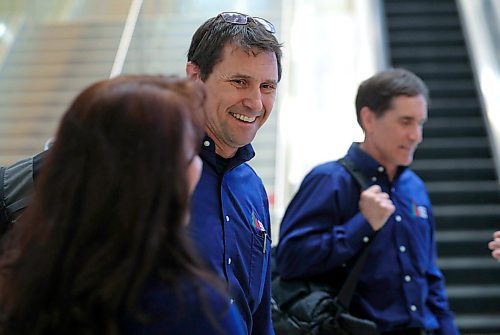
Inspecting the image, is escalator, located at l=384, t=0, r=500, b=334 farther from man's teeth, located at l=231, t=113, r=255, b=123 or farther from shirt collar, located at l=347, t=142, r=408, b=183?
man's teeth, located at l=231, t=113, r=255, b=123

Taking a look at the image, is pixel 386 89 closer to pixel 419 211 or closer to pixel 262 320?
pixel 419 211

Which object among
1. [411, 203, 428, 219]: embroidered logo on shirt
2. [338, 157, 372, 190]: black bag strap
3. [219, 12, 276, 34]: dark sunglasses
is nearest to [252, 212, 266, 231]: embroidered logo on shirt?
[219, 12, 276, 34]: dark sunglasses

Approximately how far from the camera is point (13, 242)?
3.90 feet

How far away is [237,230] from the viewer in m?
1.76

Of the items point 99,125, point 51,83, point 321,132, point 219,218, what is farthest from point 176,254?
point 321,132

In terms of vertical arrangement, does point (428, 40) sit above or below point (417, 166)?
above

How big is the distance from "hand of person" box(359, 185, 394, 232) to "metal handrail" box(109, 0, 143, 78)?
292 cm

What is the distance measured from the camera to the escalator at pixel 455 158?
513cm

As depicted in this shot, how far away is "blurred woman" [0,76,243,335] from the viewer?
1.04 metres

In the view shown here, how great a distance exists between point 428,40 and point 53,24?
4.10 metres

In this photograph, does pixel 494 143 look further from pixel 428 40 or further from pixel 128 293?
pixel 128 293

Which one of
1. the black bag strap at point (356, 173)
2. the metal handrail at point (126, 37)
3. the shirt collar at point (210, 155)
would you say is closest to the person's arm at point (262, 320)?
the shirt collar at point (210, 155)

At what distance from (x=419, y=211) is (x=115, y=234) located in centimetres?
193

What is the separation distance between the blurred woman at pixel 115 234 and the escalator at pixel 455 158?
4135 mm
